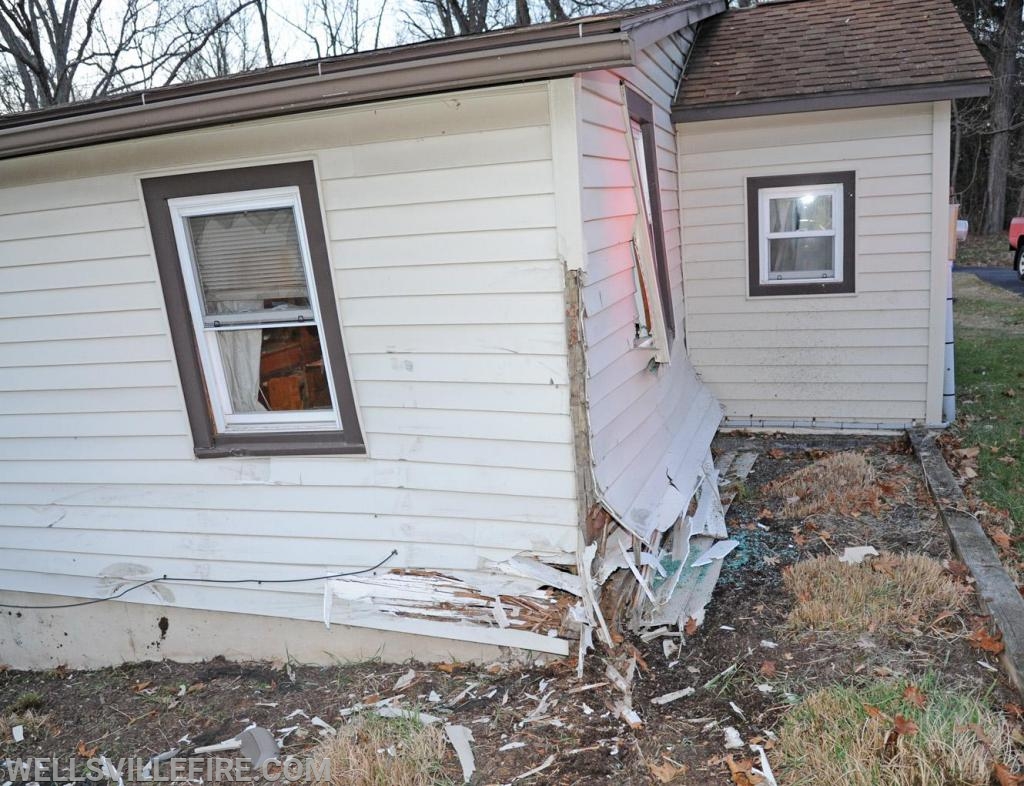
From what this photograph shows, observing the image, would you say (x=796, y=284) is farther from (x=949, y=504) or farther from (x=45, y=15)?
(x=45, y=15)

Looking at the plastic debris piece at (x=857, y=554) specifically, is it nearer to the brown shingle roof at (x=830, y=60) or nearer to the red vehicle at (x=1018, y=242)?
the brown shingle roof at (x=830, y=60)

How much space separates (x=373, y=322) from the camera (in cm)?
431

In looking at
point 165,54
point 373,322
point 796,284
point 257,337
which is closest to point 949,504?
point 796,284

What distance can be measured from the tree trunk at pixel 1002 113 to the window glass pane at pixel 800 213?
718 inches

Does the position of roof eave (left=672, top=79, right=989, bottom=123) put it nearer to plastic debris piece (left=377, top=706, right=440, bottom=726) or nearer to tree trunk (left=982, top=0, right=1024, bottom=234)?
plastic debris piece (left=377, top=706, right=440, bottom=726)

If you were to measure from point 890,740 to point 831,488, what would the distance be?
3.17m

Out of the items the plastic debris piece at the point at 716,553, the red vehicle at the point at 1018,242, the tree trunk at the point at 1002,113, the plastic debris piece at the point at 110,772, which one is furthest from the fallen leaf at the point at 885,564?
the tree trunk at the point at 1002,113

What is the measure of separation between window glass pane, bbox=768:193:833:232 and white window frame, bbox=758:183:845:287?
0.03m

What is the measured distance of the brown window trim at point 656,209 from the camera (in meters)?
5.84

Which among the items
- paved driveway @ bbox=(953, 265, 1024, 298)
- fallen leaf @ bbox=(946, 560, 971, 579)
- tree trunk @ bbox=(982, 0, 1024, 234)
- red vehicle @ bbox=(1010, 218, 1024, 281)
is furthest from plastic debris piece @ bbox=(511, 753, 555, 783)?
tree trunk @ bbox=(982, 0, 1024, 234)

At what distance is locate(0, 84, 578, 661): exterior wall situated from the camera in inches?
158

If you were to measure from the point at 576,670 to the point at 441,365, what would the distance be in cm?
175

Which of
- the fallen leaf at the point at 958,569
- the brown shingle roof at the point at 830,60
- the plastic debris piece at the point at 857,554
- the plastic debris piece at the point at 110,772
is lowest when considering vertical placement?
the plastic debris piece at the point at 110,772

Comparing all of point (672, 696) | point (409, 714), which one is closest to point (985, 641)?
point (672, 696)
